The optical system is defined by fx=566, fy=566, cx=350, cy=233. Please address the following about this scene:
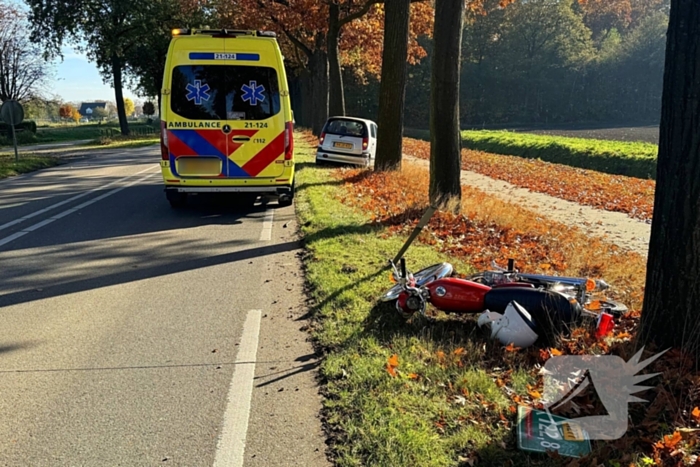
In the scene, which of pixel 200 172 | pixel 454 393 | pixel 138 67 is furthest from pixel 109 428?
pixel 138 67

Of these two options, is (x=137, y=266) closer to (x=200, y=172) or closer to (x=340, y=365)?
(x=200, y=172)

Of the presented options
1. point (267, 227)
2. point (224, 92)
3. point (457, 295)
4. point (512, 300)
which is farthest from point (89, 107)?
point (512, 300)

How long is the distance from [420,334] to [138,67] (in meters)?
48.4

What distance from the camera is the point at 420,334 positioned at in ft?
14.6

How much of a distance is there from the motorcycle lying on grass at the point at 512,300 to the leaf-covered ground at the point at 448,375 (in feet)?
0.38

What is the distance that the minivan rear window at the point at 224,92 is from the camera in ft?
30.3

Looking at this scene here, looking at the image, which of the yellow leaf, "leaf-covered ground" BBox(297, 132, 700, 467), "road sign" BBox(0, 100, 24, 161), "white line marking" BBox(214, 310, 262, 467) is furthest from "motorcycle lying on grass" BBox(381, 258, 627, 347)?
"road sign" BBox(0, 100, 24, 161)

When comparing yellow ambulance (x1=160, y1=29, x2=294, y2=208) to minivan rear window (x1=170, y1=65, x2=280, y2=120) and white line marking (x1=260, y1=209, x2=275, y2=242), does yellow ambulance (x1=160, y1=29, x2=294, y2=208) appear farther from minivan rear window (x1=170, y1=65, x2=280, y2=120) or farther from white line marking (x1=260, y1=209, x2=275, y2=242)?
white line marking (x1=260, y1=209, x2=275, y2=242)

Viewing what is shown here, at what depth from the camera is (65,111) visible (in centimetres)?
10225

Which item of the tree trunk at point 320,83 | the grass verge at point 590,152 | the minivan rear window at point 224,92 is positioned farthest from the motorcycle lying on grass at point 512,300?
the tree trunk at point 320,83

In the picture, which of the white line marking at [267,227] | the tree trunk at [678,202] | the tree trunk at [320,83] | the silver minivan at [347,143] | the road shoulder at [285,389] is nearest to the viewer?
the road shoulder at [285,389]

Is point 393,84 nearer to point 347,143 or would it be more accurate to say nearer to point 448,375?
point 347,143

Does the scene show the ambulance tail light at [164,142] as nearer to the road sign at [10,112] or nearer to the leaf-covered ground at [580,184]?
the leaf-covered ground at [580,184]

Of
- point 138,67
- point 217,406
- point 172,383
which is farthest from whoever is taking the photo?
point 138,67
